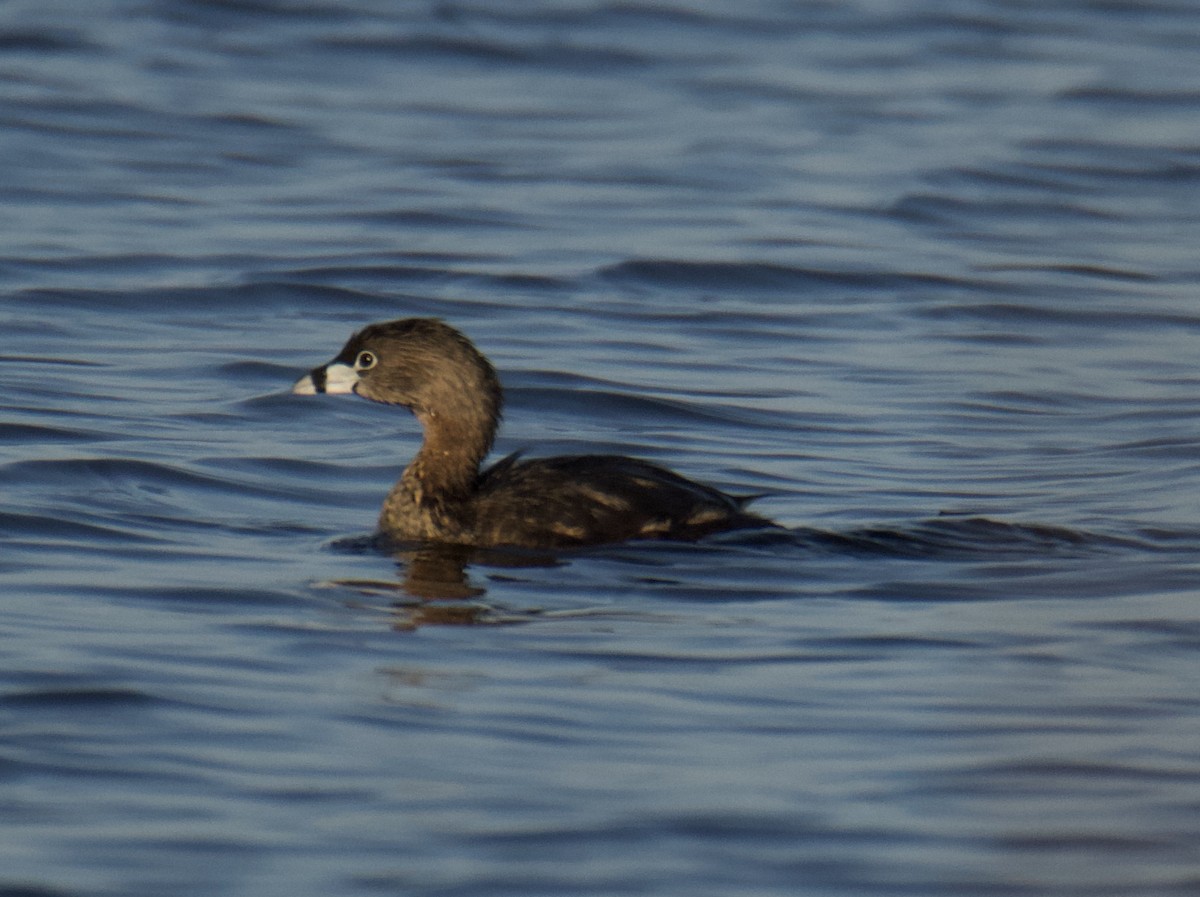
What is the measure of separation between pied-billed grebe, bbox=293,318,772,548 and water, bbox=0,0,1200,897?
0.19m

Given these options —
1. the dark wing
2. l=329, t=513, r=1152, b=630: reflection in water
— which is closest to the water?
l=329, t=513, r=1152, b=630: reflection in water

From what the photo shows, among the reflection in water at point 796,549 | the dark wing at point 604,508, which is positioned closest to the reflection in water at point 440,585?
the reflection in water at point 796,549

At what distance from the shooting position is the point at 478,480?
31.9 ft

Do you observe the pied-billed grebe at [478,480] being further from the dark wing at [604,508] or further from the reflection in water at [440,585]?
the reflection in water at [440,585]

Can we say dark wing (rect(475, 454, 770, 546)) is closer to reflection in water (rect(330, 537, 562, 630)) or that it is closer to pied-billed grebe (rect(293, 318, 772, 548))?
pied-billed grebe (rect(293, 318, 772, 548))

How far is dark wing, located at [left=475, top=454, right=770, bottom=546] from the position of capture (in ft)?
29.6

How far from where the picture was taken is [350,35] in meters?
24.8

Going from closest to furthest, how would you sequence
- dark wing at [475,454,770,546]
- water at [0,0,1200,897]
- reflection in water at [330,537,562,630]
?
water at [0,0,1200,897] < reflection in water at [330,537,562,630] < dark wing at [475,454,770,546]

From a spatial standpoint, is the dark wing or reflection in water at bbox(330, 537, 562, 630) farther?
the dark wing

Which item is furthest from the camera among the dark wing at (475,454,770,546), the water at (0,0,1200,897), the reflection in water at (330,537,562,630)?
the dark wing at (475,454,770,546)

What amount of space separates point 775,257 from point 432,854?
11.5 metres

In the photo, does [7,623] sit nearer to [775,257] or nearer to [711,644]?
[711,644]

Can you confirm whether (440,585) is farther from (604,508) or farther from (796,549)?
(796,549)

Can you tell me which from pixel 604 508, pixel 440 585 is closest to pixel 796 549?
pixel 604 508
